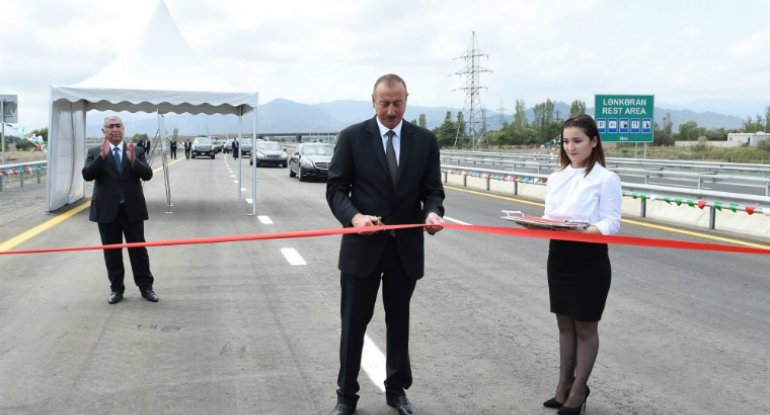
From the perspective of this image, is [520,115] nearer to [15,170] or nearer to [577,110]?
[577,110]

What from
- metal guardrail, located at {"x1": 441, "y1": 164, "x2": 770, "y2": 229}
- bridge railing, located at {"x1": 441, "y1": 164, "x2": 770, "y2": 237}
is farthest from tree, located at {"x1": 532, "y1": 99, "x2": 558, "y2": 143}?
metal guardrail, located at {"x1": 441, "y1": 164, "x2": 770, "y2": 229}

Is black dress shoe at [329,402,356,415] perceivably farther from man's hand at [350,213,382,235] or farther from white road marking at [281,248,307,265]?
white road marking at [281,248,307,265]

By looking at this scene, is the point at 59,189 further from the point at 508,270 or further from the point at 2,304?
the point at 508,270

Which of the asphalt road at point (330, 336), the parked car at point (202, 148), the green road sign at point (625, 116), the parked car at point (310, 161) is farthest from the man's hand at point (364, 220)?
the parked car at point (202, 148)

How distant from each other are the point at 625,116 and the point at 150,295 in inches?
871

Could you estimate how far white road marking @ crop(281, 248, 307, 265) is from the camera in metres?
9.68

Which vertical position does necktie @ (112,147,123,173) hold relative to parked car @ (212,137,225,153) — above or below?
below

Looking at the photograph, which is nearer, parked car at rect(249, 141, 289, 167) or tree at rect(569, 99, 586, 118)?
tree at rect(569, 99, 586, 118)

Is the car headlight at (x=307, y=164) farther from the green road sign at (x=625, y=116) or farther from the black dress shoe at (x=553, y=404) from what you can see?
the black dress shoe at (x=553, y=404)

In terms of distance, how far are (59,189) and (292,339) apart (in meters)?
12.7

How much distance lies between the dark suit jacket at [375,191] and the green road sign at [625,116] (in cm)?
2307

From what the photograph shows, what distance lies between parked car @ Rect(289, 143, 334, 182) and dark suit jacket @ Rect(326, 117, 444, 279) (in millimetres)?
24102

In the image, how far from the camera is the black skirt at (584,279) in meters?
4.11

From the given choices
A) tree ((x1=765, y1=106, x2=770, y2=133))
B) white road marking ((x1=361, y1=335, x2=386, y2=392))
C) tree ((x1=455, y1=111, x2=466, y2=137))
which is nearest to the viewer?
white road marking ((x1=361, y1=335, x2=386, y2=392))
